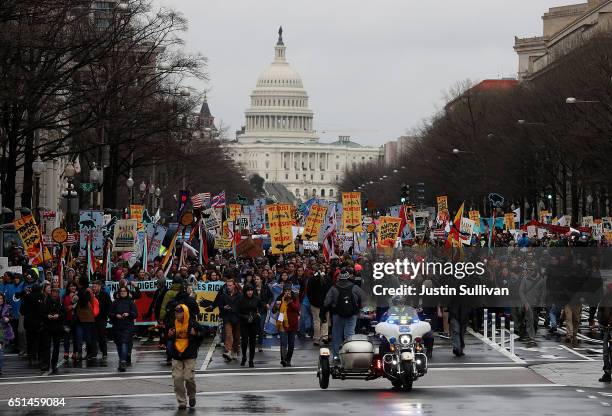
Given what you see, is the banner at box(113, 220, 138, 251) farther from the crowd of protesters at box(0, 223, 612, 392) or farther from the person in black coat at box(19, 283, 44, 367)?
the person in black coat at box(19, 283, 44, 367)

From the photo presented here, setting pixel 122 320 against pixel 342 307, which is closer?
pixel 342 307

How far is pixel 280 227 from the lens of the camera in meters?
44.0

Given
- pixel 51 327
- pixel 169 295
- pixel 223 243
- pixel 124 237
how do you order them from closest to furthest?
1. pixel 51 327
2. pixel 169 295
3. pixel 124 237
4. pixel 223 243

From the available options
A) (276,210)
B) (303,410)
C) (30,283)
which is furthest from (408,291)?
(276,210)

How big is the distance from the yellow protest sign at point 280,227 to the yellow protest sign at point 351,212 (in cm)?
716

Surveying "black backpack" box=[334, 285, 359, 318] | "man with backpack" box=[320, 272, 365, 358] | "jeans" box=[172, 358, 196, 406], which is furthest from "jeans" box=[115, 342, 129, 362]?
"jeans" box=[172, 358, 196, 406]

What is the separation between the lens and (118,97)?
181 feet

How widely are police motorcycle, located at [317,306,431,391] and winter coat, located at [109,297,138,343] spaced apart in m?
5.02

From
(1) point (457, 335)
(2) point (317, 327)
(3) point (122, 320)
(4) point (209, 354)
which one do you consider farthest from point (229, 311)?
(2) point (317, 327)

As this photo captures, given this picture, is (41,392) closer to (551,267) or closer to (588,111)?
(551,267)

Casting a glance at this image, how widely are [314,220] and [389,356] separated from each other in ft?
78.4

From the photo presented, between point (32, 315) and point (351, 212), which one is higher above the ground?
point (351, 212)

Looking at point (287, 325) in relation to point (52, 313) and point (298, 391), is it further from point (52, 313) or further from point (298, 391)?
point (298, 391)

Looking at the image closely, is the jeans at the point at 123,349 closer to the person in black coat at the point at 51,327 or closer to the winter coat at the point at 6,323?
the person in black coat at the point at 51,327
